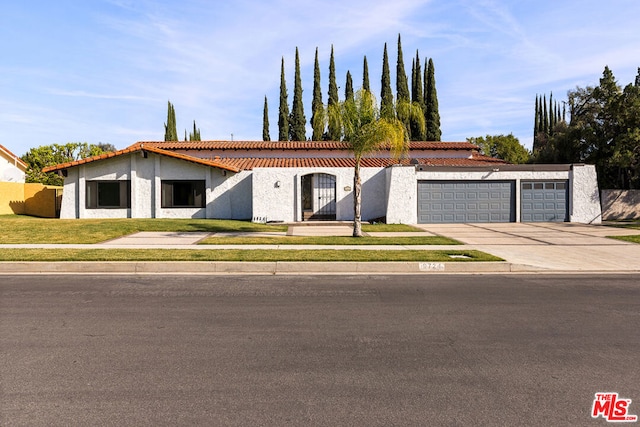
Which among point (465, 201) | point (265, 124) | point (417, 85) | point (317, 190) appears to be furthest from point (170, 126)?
point (465, 201)

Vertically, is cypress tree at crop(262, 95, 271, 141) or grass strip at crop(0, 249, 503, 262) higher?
cypress tree at crop(262, 95, 271, 141)

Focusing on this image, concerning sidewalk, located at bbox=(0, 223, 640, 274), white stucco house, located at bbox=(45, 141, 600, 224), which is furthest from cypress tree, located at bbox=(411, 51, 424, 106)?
sidewalk, located at bbox=(0, 223, 640, 274)

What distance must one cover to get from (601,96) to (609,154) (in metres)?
3.72

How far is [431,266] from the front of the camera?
10.8 m

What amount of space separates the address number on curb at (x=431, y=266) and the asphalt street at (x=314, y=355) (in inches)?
86.1

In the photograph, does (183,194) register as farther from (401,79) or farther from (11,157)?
(401,79)

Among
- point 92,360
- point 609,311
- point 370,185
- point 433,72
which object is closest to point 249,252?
point 92,360

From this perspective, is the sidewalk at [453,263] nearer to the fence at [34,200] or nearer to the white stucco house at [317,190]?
the white stucco house at [317,190]

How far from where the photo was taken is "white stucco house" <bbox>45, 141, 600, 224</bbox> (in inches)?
941

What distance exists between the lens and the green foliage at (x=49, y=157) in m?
40.2

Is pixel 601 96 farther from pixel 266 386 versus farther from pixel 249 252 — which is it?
pixel 266 386

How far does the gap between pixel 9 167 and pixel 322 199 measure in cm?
2709
